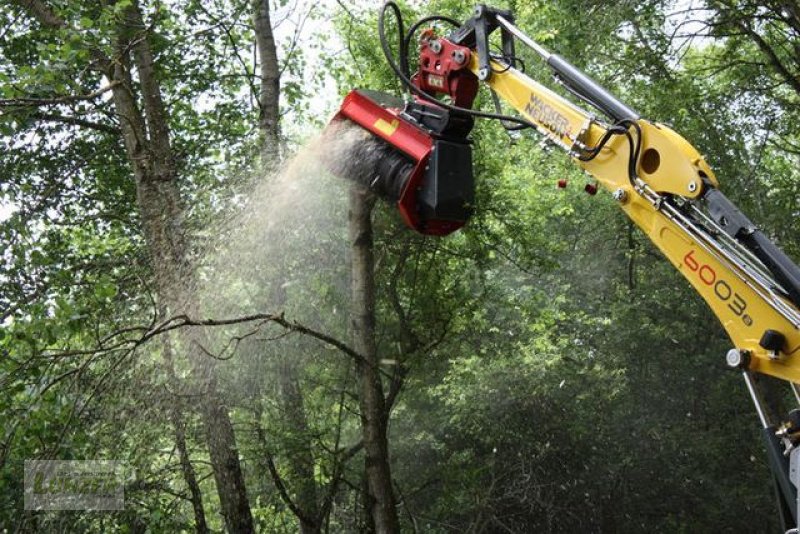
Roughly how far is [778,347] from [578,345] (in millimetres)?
10807

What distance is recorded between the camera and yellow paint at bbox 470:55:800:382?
313 centimetres

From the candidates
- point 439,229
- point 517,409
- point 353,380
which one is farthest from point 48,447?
point 517,409

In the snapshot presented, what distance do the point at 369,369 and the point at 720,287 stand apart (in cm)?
366

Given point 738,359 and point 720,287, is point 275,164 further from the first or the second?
point 738,359

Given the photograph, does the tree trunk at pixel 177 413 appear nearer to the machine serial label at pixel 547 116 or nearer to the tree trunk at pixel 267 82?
the tree trunk at pixel 267 82

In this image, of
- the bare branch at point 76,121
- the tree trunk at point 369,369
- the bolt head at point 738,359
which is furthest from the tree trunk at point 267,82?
the bolt head at point 738,359

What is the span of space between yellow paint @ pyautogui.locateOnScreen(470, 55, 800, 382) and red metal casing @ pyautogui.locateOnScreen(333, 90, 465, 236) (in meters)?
0.99

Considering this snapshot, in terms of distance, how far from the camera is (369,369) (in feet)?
21.4

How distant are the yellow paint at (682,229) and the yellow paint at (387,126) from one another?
48.3 inches

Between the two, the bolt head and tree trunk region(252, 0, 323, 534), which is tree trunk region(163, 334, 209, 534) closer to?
tree trunk region(252, 0, 323, 534)

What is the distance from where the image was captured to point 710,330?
14062 millimetres

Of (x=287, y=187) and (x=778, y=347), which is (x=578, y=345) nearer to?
(x=287, y=187)

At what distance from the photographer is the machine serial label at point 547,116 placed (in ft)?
12.9
